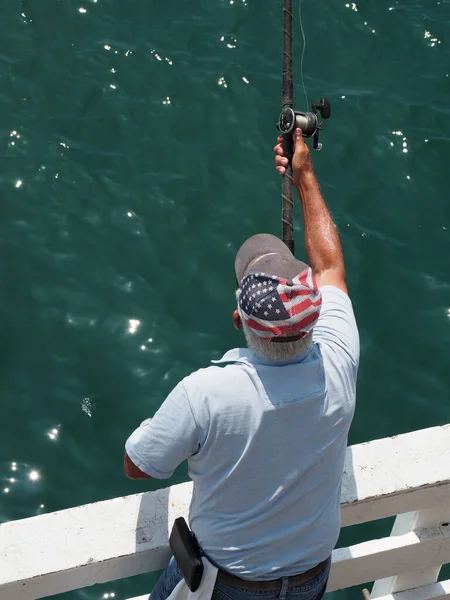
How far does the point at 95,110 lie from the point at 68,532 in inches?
188

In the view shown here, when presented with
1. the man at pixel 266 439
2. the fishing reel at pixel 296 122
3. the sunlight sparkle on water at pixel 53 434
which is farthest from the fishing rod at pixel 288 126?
the sunlight sparkle on water at pixel 53 434

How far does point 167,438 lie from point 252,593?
59cm

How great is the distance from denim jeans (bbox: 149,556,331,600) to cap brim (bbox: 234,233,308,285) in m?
0.96

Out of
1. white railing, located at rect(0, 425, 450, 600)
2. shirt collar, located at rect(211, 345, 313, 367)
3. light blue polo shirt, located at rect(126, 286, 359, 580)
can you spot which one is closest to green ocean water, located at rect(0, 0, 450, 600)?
white railing, located at rect(0, 425, 450, 600)

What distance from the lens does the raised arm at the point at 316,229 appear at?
2.98 m

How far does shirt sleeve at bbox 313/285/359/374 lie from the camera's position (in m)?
2.54

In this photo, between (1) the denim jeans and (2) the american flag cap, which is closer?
(2) the american flag cap

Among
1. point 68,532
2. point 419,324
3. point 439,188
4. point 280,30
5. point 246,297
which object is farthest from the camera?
point 280,30

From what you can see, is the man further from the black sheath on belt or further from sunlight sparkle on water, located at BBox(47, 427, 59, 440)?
sunlight sparkle on water, located at BBox(47, 427, 59, 440)

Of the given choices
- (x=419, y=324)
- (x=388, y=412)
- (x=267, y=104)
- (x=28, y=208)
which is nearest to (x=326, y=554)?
(x=388, y=412)

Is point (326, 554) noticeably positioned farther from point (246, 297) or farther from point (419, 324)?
point (419, 324)

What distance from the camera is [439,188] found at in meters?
6.41

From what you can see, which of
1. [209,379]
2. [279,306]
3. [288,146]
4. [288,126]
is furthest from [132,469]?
[288,126]

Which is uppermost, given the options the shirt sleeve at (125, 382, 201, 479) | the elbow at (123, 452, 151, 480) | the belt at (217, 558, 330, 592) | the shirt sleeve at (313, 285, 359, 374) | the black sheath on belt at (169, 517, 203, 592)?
the shirt sleeve at (313, 285, 359, 374)
